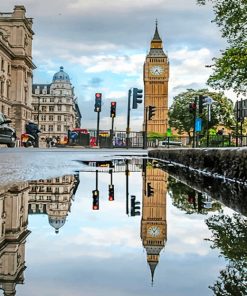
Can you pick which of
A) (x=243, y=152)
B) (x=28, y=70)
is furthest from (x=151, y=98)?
(x=243, y=152)

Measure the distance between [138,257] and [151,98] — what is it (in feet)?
429

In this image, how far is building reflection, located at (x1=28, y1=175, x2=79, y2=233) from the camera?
2.51m

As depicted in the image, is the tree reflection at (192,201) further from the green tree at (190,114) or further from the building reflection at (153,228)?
the green tree at (190,114)

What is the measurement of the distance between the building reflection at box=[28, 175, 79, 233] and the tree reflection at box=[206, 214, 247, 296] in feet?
2.21

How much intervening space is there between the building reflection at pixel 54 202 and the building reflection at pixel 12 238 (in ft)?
0.23

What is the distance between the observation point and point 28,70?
283 feet

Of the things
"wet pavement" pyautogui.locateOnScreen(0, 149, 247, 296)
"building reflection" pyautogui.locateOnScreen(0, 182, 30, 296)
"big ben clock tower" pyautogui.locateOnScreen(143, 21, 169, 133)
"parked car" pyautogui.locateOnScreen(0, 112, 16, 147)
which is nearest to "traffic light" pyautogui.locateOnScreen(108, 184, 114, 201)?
"wet pavement" pyautogui.locateOnScreen(0, 149, 247, 296)

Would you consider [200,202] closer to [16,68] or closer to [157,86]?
[16,68]

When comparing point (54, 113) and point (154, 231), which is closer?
point (154, 231)

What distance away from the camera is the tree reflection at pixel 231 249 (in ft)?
4.08

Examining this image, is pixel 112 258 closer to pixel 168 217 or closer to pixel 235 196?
pixel 168 217

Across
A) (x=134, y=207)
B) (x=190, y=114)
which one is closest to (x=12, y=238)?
(x=134, y=207)

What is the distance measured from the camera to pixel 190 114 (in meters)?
79.8

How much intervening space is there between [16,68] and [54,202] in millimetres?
79585
